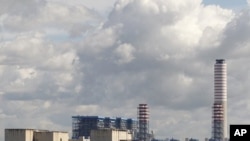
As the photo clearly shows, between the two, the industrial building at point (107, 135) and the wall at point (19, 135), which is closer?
the wall at point (19, 135)

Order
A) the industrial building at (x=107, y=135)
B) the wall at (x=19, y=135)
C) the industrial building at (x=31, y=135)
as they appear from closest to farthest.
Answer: the wall at (x=19, y=135) < the industrial building at (x=31, y=135) < the industrial building at (x=107, y=135)

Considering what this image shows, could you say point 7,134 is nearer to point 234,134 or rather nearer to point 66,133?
point 66,133

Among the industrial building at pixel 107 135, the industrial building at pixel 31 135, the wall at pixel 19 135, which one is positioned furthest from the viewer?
the industrial building at pixel 107 135

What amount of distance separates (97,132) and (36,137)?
17.4m

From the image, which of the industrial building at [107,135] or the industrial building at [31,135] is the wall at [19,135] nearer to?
the industrial building at [31,135]

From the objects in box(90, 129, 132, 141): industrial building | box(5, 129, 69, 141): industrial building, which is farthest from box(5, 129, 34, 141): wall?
box(90, 129, 132, 141): industrial building

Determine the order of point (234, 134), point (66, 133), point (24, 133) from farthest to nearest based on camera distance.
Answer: point (66, 133)
point (24, 133)
point (234, 134)

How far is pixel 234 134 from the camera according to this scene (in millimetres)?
29906

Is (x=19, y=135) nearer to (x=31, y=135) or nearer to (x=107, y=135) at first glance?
(x=31, y=135)

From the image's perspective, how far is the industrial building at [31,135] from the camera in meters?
128

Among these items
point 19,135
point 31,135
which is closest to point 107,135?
point 31,135

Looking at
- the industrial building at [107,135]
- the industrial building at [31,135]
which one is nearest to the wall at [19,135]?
the industrial building at [31,135]

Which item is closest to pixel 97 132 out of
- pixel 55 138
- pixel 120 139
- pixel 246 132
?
pixel 120 139

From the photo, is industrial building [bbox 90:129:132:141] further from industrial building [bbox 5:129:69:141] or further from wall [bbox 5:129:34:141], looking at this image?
wall [bbox 5:129:34:141]
